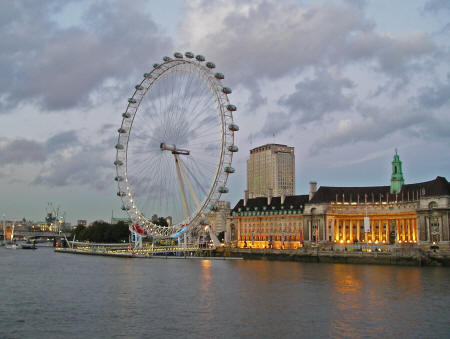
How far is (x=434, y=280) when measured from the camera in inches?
1909

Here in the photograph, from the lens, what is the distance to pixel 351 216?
101000mm

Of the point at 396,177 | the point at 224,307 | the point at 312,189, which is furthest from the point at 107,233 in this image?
the point at 224,307

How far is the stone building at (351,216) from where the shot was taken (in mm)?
85312

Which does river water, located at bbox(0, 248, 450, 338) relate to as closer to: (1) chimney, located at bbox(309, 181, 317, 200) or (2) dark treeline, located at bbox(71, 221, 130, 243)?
(1) chimney, located at bbox(309, 181, 317, 200)

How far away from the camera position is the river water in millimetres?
26531

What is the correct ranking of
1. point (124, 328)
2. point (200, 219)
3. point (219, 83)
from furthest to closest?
point (200, 219), point (219, 83), point (124, 328)

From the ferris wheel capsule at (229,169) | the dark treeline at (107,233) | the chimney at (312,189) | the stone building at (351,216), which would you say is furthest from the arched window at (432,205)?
the dark treeline at (107,233)

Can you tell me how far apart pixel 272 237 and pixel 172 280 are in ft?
A: 207

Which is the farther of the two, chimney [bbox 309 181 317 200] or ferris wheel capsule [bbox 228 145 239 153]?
chimney [bbox 309 181 317 200]

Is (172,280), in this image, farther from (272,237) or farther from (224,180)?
(272,237)

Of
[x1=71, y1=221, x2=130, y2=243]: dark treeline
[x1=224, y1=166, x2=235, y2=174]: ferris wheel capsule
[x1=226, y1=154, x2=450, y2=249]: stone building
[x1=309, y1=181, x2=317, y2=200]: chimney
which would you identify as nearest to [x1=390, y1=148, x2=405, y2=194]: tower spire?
[x1=226, y1=154, x2=450, y2=249]: stone building

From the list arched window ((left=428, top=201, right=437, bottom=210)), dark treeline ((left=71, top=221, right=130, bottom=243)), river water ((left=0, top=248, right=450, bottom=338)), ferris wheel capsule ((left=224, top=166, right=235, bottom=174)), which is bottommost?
river water ((left=0, top=248, right=450, bottom=338))

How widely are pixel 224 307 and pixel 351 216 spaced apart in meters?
71.9

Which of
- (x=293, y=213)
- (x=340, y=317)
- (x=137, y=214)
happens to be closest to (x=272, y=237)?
(x=293, y=213)
